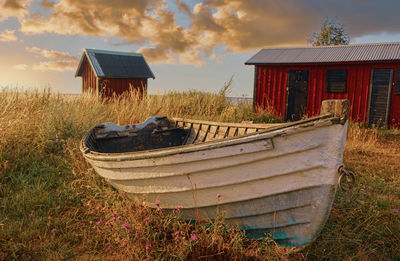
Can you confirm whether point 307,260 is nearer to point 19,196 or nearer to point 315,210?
point 315,210

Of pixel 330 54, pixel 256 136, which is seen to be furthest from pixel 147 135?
pixel 330 54

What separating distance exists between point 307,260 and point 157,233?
1618 millimetres

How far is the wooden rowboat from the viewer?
2.48 meters

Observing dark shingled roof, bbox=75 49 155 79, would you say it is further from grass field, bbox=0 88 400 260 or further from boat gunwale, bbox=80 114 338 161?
boat gunwale, bbox=80 114 338 161

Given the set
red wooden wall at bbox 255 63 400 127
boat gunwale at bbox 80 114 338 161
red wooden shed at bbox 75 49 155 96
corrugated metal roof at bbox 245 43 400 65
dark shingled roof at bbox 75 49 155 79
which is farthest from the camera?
dark shingled roof at bbox 75 49 155 79

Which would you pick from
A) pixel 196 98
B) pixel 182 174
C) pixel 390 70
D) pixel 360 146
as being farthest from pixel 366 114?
pixel 182 174

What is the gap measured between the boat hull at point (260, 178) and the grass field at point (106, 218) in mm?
215

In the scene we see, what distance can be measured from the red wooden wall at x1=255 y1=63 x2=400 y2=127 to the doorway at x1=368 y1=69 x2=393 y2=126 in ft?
0.50

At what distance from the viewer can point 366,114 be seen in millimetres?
12578

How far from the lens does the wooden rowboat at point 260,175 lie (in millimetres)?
2477

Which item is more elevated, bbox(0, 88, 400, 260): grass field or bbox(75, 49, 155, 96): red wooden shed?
bbox(75, 49, 155, 96): red wooden shed

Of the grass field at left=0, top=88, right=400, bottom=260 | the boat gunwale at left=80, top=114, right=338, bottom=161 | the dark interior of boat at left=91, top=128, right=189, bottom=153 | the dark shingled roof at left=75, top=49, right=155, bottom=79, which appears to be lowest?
the grass field at left=0, top=88, right=400, bottom=260

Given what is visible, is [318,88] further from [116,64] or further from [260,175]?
[116,64]

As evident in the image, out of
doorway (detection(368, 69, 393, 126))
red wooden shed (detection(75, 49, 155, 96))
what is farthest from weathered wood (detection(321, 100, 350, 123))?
red wooden shed (detection(75, 49, 155, 96))
